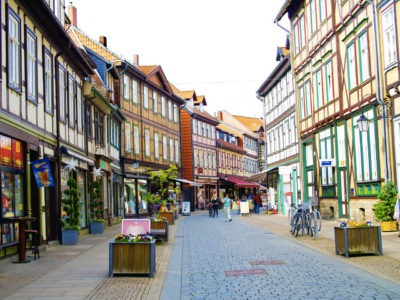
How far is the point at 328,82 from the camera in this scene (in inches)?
1065

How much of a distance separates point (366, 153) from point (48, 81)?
11.9 meters

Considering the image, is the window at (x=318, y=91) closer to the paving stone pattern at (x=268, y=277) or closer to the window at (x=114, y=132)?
the window at (x=114, y=132)

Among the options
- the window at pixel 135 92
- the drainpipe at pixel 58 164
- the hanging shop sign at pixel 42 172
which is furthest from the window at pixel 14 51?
the window at pixel 135 92

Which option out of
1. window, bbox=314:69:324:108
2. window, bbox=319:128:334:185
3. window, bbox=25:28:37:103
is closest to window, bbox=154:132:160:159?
window, bbox=319:128:334:185

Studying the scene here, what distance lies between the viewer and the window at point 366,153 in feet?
70.6

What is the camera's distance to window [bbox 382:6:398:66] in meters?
19.1

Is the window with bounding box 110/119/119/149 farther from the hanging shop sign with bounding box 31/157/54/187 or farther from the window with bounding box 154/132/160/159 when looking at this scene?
the hanging shop sign with bounding box 31/157/54/187

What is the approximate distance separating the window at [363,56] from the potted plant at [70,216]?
37.0ft

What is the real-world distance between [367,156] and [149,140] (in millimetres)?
24348

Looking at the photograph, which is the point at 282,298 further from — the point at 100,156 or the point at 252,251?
the point at 100,156

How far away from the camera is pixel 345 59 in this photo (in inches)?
960

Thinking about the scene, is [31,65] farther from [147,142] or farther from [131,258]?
[147,142]

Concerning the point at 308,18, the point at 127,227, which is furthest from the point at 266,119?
the point at 127,227

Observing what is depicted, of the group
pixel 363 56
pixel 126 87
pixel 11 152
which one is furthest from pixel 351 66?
pixel 126 87
